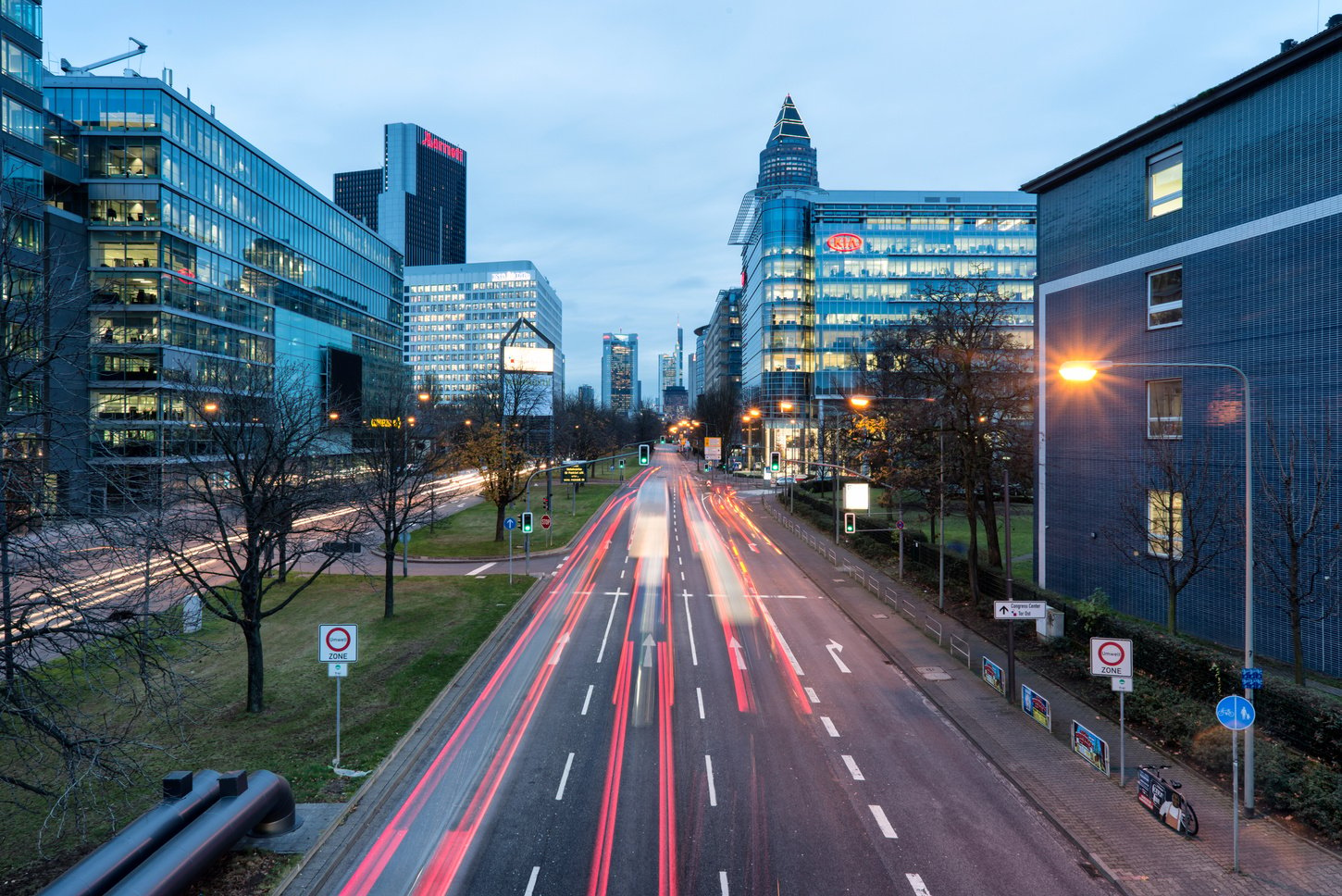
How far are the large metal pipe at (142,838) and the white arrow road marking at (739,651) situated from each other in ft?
47.7

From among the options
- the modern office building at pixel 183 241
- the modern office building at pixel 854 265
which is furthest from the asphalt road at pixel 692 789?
the modern office building at pixel 854 265

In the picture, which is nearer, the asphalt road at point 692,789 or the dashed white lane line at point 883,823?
the asphalt road at point 692,789

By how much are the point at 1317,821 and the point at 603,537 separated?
39884mm

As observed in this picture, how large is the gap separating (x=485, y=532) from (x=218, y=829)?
40.2 m

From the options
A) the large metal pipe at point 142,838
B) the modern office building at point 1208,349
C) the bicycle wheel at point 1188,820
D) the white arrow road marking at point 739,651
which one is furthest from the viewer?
the white arrow road marking at point 739,651

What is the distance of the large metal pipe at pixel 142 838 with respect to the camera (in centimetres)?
878


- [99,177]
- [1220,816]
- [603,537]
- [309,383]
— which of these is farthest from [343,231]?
[1220,816]

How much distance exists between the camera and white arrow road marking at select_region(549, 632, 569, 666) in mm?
22375

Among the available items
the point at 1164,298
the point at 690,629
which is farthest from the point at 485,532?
the point at 1164,298

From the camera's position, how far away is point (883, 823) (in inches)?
509

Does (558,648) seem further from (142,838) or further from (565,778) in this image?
(142,838)

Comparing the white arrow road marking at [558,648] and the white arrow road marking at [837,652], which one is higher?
the white arrow road marking at [558,648]

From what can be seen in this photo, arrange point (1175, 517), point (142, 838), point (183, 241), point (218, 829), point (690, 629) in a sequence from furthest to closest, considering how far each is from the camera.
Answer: point (183, 241)
point (690, 629)
point (1175, 517)
point (218, 829)
point (142, 838)

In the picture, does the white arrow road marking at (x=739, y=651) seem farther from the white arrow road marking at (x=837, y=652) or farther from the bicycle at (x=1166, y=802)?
the bicycle at (x=1166, y=802)
